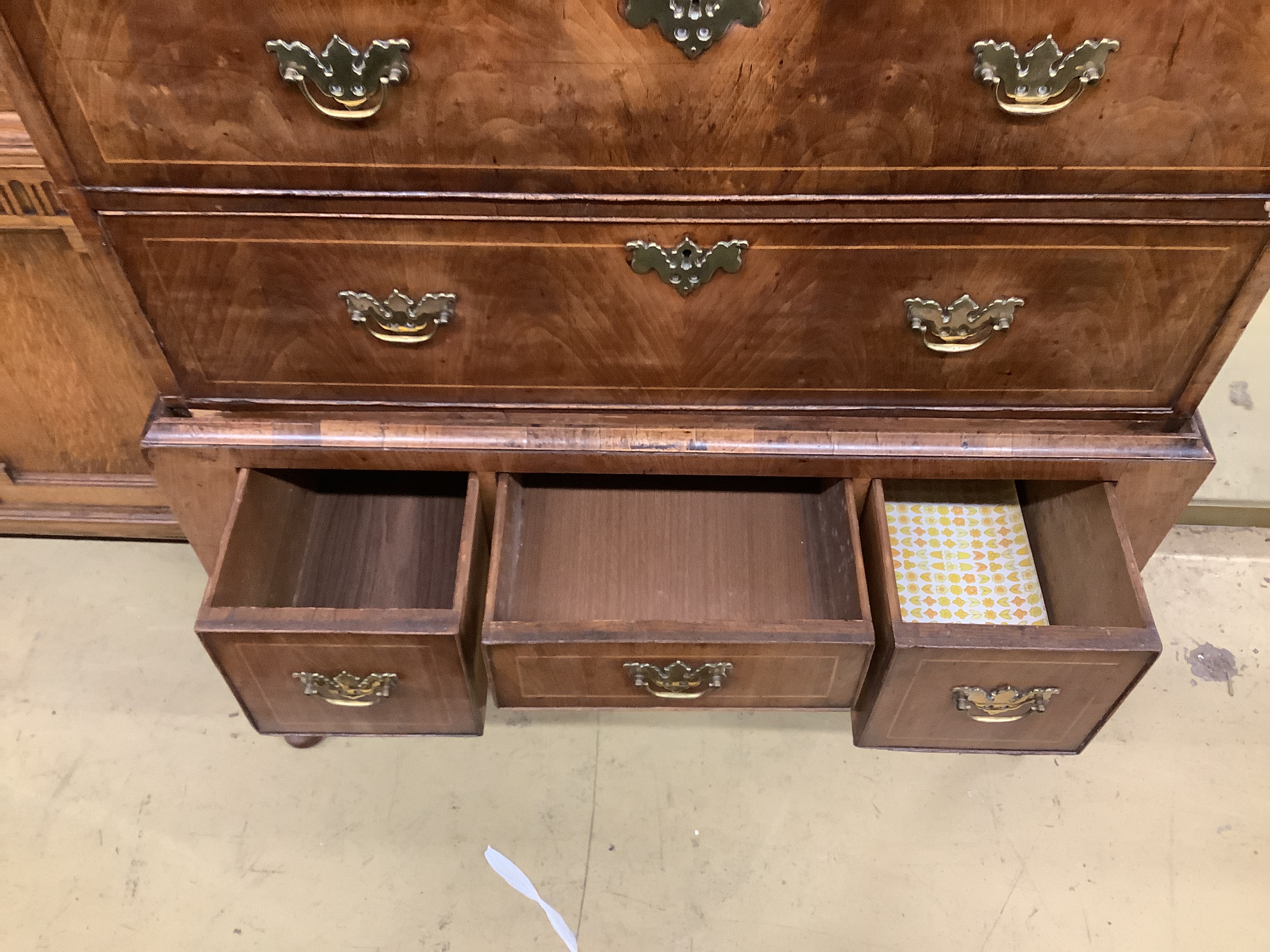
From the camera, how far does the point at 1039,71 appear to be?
0.79m

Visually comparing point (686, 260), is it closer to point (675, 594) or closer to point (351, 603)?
point (675, 594)

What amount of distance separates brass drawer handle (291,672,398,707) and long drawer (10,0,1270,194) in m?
0.52

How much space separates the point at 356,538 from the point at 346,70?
0.68m

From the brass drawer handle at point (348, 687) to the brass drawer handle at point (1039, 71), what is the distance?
0.83 m

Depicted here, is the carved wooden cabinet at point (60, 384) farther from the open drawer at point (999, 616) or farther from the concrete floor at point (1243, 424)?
the concrete floor at point (1243, 424)

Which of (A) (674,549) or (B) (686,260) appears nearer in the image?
(B) (686,260)

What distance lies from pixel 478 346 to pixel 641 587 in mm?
387

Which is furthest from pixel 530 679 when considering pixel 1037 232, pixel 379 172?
pixel 1037 232

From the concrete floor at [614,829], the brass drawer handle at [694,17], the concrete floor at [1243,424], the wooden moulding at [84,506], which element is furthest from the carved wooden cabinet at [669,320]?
the concrete floor at [1243,424]

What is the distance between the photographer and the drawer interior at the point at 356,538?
1209 millimetres

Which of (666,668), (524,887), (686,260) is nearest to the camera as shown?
(686,260)

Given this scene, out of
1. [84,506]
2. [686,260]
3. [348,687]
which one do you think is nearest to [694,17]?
[686,260]

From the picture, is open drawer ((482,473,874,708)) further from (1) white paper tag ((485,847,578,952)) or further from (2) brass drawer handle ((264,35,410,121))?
(2) brass drawer handle ((264,35,410,121))

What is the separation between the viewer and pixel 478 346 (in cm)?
104
